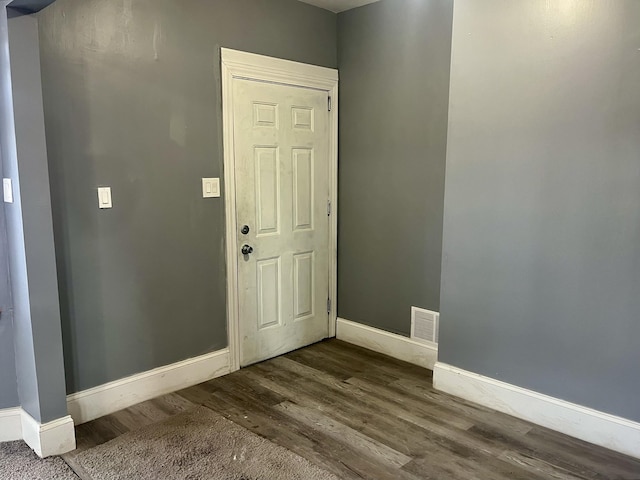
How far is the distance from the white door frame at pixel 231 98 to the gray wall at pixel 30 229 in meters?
1.13

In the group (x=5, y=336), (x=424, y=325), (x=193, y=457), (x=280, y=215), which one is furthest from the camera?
(x=280, y=215)

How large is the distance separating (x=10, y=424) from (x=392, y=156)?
2.77 meters

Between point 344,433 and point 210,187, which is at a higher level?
point 210,187

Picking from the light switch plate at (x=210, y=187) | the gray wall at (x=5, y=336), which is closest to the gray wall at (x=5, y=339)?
the gray wall at (x=5, y=336)

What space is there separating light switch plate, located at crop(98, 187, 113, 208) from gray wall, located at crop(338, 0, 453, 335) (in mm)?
1796

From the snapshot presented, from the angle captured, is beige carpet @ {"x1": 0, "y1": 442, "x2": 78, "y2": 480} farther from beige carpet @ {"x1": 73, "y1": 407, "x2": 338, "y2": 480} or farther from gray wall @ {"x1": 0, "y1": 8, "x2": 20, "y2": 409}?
gray wall @ {"x1": 0, "y1": 8, "x2": 20, "y2": 409}

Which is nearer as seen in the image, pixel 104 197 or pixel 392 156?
pixel 104 197

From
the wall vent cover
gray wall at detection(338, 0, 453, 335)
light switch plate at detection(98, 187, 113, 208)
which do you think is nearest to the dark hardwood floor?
the wall vent cover

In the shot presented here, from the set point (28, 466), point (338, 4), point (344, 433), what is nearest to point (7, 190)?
point (28, 466)

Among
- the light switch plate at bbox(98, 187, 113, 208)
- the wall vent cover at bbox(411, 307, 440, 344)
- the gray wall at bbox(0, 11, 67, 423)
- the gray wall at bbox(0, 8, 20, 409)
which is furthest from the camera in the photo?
the wall vent cover at bbox(411, 307, 440, 344)

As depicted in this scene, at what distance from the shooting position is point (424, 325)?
348 centimetres

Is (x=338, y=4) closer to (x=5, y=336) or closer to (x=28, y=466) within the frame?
(x=5, y=336)

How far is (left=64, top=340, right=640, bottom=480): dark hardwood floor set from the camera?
7.69 ft

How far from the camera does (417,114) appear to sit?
3377 millimetres
